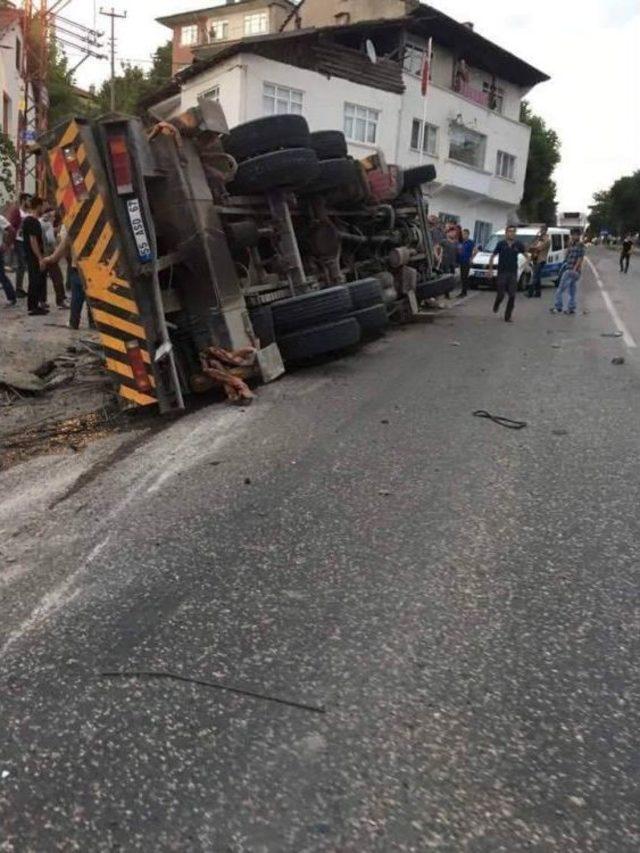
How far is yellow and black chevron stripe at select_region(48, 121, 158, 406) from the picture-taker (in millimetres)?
5988

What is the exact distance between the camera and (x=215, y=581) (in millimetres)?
3318

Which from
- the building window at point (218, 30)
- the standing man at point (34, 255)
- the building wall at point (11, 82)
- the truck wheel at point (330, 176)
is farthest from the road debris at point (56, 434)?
the building window at point (218, 30)

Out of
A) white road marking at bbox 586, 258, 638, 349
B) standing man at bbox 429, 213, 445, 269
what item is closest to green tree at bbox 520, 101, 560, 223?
white road marking at bbox 586, 258, 638, 349

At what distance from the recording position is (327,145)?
8508mm

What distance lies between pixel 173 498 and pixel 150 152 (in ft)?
11.1

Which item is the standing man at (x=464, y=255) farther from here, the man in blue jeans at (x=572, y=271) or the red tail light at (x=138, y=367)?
the red tail light at (x=138, y=367)

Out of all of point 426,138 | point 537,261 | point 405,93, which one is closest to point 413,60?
point 405,93

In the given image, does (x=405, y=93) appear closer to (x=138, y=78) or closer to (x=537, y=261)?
(x=537, y=261)

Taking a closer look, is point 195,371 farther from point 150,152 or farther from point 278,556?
point 278,556

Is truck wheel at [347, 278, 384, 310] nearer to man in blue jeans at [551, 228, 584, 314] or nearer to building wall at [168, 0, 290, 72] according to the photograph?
man in blue jeans at [551, 228, 584, 314]

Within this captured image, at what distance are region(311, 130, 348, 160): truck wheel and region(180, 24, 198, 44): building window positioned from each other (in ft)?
159

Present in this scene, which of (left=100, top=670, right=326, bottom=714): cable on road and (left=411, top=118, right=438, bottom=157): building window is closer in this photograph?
(left=100, top=670, right=326, bottom=714): cable on road

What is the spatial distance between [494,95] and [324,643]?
4048 cm

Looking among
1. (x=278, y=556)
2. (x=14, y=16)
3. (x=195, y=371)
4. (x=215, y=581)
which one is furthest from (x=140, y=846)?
(x=14, y=16)
